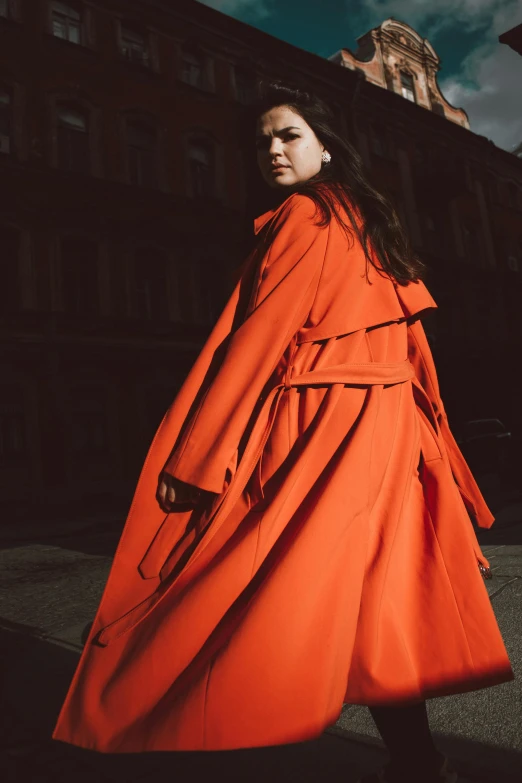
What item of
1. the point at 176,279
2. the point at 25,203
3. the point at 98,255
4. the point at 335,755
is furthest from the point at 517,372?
the point at 335,755

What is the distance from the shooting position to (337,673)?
114 cm

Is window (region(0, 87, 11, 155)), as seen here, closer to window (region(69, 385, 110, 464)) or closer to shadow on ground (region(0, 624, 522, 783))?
window (region(69, 385, 110, 464))

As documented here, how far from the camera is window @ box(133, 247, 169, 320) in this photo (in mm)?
15188

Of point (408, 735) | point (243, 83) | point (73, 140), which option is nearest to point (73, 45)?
point (73, 140)

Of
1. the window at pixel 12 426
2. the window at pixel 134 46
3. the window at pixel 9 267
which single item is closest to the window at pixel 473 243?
the window at pixel 134 46

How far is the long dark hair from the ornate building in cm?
2305

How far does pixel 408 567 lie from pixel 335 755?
739mm

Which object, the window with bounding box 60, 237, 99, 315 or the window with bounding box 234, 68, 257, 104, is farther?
the window with bounding box 234, 68, 257, 104

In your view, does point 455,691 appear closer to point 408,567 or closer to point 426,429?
point 408,567

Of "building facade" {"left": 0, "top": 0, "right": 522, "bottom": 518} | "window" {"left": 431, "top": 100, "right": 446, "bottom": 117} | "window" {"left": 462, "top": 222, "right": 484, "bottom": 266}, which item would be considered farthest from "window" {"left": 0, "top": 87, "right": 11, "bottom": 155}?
"window" {"left": 431, "top": 100, "right": 446, "bottom": 117}

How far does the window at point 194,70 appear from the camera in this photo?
56.5 ft

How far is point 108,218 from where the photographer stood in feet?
48.8

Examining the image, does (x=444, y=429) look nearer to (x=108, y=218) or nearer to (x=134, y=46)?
(x=108, y=218)

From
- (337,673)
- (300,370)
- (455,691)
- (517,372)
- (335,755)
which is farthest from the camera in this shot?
(517,372)
